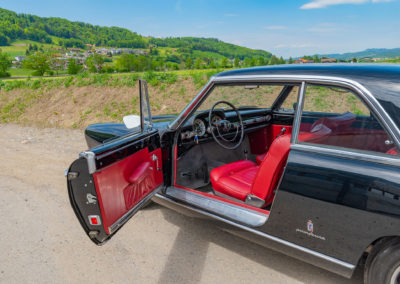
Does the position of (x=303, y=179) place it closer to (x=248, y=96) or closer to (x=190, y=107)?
(x=190, y=107)

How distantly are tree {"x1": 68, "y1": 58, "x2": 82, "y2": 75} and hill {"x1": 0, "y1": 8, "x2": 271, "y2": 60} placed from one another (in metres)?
44.1

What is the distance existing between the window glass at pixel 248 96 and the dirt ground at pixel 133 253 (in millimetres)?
1342

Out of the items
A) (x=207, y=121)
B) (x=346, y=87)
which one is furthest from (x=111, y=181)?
(x=346, y=87)

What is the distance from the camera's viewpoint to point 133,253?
261cm

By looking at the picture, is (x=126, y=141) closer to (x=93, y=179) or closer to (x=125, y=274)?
(x=93, y=179)

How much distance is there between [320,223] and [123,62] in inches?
836

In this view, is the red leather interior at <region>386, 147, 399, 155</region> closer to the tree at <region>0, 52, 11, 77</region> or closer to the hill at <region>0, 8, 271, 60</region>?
the tree at <region>0, 52, 11, 77</region>

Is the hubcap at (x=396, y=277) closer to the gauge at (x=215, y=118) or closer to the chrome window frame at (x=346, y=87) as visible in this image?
the chrome window frame at (x=346, y=87)

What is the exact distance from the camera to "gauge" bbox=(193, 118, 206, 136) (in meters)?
2.97

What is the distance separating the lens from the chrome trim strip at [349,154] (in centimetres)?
157

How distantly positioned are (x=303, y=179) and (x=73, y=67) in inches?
864

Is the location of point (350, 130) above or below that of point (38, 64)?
Result: above

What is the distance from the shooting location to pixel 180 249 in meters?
2.64

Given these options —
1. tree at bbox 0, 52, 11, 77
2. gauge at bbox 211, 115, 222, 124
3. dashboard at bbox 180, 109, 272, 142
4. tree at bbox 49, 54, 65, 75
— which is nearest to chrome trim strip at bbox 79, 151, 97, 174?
dashboard at bbox 180, 109, 272, 142
